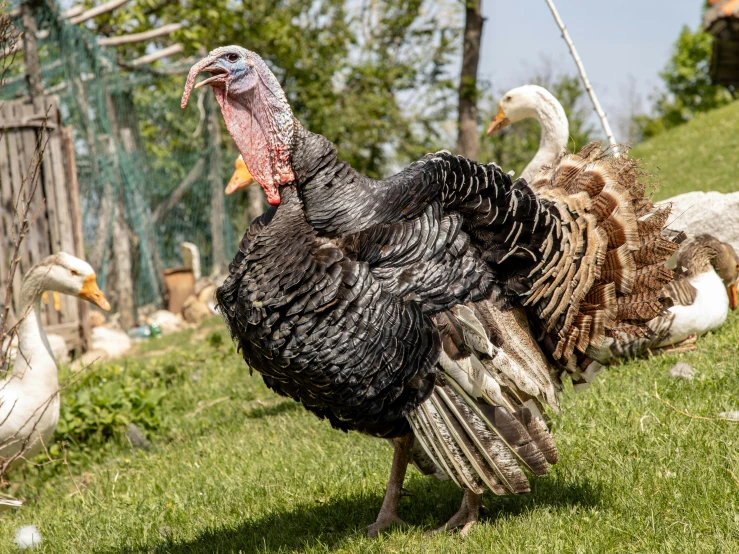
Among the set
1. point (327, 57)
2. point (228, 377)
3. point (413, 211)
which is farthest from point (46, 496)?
point (327, 57)

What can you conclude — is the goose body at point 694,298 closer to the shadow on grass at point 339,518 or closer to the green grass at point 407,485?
the green grass at point 407,485

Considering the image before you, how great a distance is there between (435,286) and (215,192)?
1166 centimetres

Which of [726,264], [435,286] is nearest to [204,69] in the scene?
[435,286]

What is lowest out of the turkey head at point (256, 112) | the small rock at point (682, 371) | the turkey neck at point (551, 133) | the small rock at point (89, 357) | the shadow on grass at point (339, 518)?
the small rock at point (89, 357)

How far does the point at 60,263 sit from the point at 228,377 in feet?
7.64

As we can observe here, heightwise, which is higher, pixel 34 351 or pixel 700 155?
pixel 34 351

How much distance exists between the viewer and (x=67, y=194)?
984 centimetres

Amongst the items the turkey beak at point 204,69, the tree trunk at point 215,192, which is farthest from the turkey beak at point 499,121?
the tree trunk at point 215,192

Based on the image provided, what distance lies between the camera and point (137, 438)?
6336mm

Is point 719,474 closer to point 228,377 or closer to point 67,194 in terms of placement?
point 228,377

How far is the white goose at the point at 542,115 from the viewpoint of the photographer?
619 centimetres

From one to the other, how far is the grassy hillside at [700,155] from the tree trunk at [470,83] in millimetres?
2623

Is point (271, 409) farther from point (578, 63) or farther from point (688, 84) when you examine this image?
point (688, 84)

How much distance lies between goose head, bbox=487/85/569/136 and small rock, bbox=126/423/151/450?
3916mm
